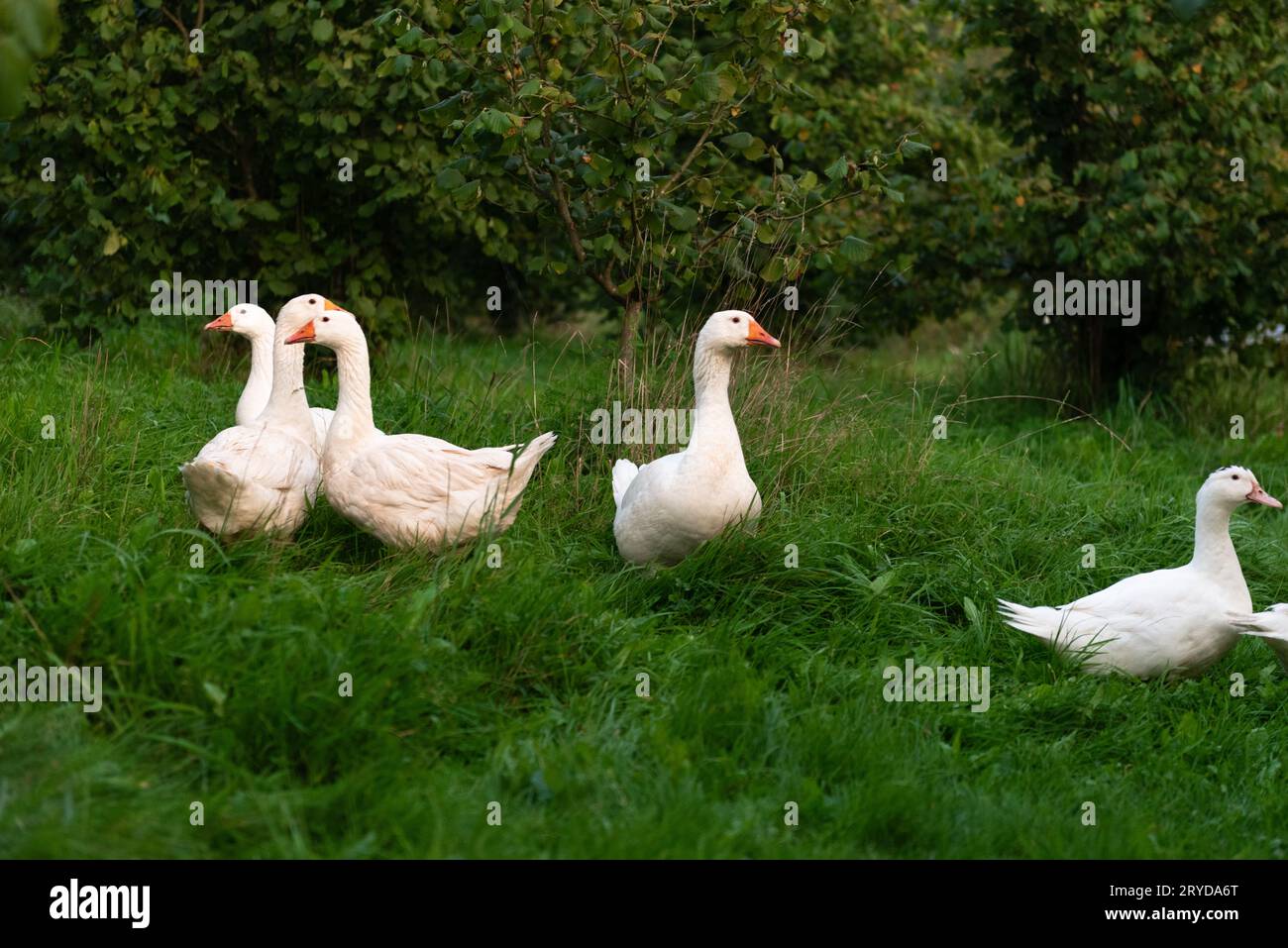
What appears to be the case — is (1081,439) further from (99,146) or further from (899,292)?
(99,146)

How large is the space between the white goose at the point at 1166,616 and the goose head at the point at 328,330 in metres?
2.81

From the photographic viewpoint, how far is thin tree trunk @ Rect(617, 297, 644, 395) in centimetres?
645

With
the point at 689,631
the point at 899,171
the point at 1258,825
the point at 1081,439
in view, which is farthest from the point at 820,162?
the point at 1258,825

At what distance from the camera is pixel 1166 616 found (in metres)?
5.07

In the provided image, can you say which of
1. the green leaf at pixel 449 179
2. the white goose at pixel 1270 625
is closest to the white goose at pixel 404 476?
the green leaf at pixel 449 179

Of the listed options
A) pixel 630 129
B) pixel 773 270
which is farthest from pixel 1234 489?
pixel 630 129

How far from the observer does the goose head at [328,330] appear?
5.40 meters

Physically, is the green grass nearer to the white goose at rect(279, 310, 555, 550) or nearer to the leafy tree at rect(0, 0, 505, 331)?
the white goose at rect(279, 310, 555, 550)

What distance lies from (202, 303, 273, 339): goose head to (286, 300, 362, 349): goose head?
98 cm

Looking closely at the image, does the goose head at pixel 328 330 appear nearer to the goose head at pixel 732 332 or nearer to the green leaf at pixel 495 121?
the green leaf at pixel 495 121

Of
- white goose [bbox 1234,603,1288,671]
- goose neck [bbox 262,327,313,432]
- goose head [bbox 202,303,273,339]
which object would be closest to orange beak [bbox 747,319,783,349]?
goose neck [bbox 262,327,313,432]

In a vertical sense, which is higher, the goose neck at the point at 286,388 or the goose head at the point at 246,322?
the goose head at the point at 246,322

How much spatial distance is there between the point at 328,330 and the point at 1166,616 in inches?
134

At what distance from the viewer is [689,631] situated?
502 centimetres
